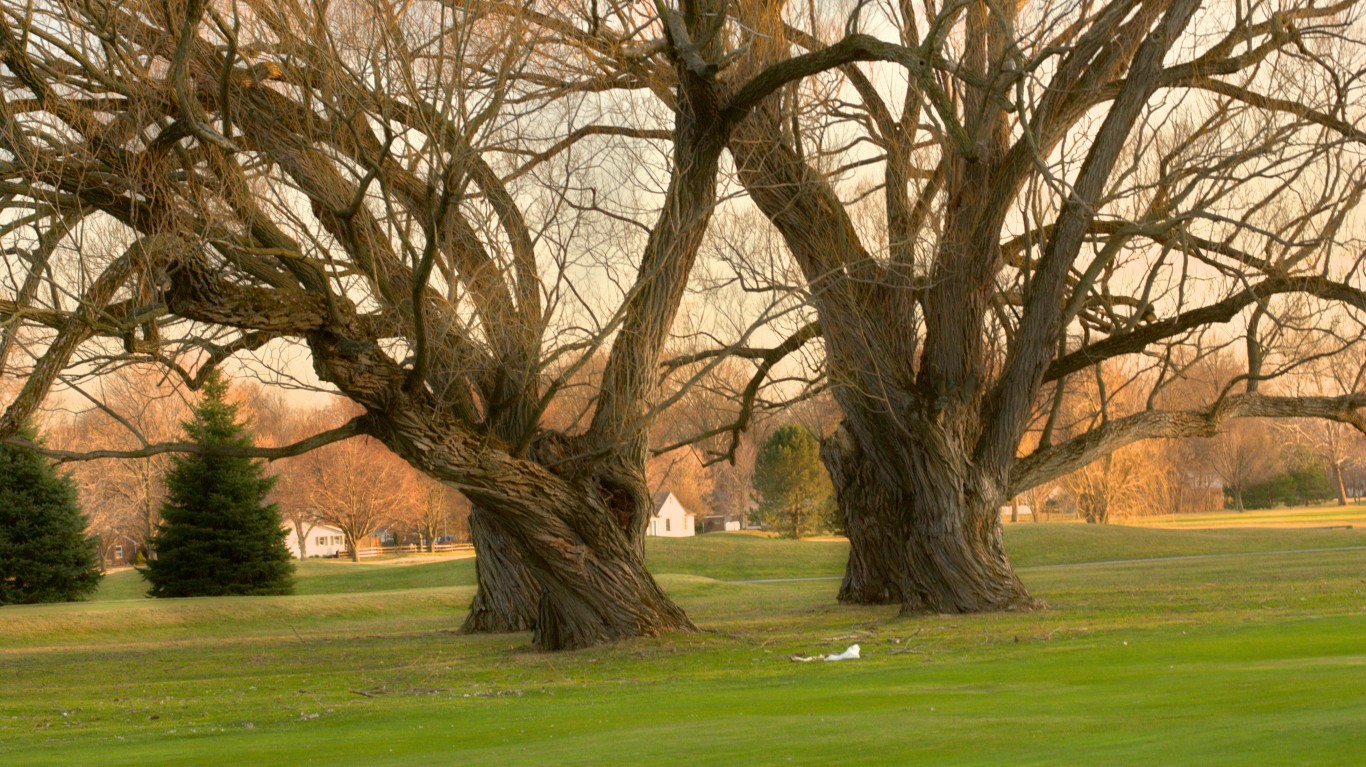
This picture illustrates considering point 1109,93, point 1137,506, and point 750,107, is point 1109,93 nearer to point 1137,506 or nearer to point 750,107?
point 750,107

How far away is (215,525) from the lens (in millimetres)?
36969

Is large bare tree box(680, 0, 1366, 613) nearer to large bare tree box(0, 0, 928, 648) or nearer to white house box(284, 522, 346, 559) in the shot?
large bare tree box(0, 0, 928, 648)

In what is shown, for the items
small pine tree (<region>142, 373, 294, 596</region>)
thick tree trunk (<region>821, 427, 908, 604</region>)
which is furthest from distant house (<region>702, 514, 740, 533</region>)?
thick tree trunk (<region>821, 427, 908, 604</region>)

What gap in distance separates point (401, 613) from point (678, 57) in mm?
20301

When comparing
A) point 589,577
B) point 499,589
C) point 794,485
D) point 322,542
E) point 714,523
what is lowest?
point 499,589

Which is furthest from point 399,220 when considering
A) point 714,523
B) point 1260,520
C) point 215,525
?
point 714,523

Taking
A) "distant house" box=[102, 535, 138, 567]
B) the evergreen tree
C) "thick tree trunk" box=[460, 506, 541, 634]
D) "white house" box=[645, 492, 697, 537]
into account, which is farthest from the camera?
"white house" box=[645, 492, 697, 537]

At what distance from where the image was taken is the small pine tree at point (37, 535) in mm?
35625

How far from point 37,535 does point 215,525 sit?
448cm

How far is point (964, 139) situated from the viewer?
53.6 ft

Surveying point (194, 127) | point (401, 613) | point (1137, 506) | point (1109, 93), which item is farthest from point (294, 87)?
point (1137, 506)

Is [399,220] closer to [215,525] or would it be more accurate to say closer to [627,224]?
[627,224]

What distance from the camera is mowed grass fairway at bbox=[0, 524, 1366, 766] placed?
26.0 ft

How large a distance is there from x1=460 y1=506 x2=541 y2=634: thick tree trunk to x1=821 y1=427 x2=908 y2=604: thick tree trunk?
19.4 feet
